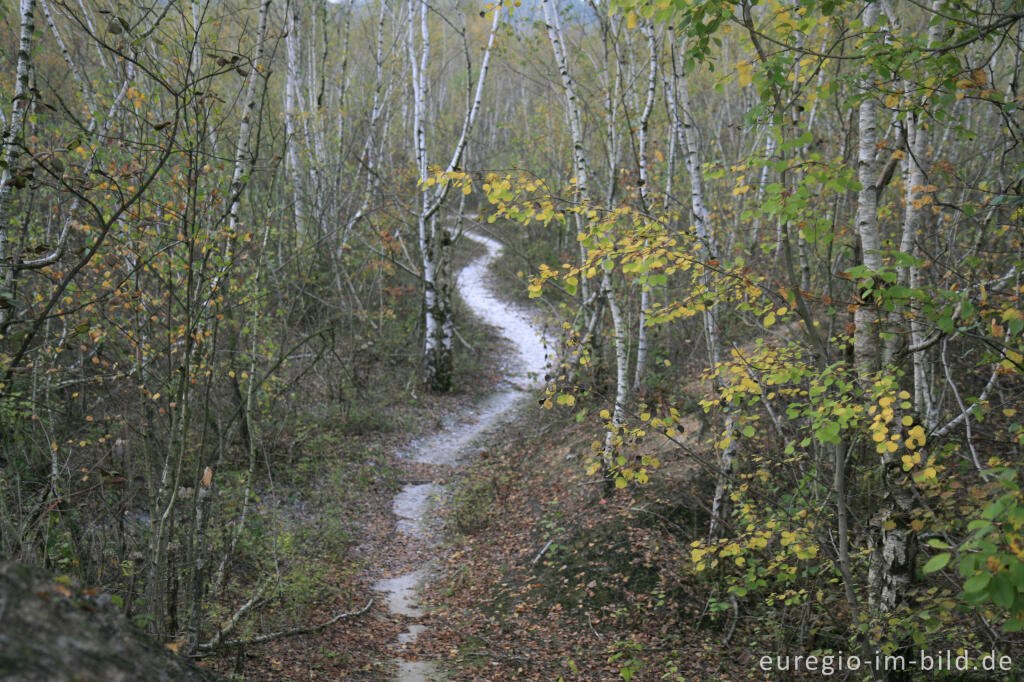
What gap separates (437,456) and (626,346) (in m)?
4.52

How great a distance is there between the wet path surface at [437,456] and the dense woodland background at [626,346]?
0.63 m

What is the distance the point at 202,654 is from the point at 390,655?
160cm

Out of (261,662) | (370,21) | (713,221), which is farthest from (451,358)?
(370,21)

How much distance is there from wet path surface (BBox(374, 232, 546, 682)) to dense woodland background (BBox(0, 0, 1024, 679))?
633 mm

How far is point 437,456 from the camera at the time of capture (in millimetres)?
11094

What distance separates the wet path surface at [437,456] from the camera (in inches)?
255

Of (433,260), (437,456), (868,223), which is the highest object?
(433,260)

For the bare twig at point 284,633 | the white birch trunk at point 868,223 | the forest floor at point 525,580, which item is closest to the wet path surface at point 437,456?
the forest floor at point 525,580

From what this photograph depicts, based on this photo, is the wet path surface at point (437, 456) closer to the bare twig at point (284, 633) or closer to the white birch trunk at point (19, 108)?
the bare twig at point (284, 633)

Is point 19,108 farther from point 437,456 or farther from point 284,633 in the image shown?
point 437,456

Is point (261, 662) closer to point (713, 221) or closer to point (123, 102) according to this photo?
point (123, 102)

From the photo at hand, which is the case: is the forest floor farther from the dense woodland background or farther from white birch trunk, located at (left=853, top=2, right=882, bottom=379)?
white birch trunk, located at (left=853, top=2, right=882, bottom=379)

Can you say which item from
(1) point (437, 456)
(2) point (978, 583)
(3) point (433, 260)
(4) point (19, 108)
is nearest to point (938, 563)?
(2) point (978, 583)

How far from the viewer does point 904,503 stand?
388 centimetres
